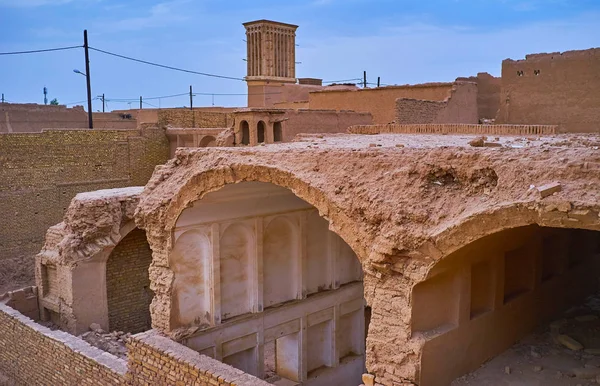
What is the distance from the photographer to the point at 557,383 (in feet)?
22.1

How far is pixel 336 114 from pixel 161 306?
8647 millimetres

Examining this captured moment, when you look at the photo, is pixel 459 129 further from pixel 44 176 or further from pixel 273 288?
pixel 44 176

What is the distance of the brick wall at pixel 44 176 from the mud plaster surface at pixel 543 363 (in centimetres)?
1338

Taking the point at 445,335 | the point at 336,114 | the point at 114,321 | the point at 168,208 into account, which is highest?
the point at 336,114

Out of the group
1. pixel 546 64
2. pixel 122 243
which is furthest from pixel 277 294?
pixel 546 64

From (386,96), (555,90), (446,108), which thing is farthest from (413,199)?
(386,96)

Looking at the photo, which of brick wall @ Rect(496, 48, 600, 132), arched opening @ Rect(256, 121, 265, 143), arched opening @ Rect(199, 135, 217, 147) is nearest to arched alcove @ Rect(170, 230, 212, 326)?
arched opening @ Rect(256, 121, 265, 143)

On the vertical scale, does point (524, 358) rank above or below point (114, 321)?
above

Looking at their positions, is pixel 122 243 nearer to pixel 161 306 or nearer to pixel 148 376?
pixel 161 306

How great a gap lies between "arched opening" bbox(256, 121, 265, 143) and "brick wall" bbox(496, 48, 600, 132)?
655cm

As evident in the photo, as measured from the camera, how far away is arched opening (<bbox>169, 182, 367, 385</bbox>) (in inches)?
377

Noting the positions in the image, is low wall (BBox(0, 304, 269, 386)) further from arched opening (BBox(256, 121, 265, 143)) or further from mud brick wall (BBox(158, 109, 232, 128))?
mud brick wall (BBox(158, 109, 232, 128))

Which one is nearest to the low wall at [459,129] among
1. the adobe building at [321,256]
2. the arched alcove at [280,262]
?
the adobe building at [321,256]

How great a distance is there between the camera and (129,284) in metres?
12.9
